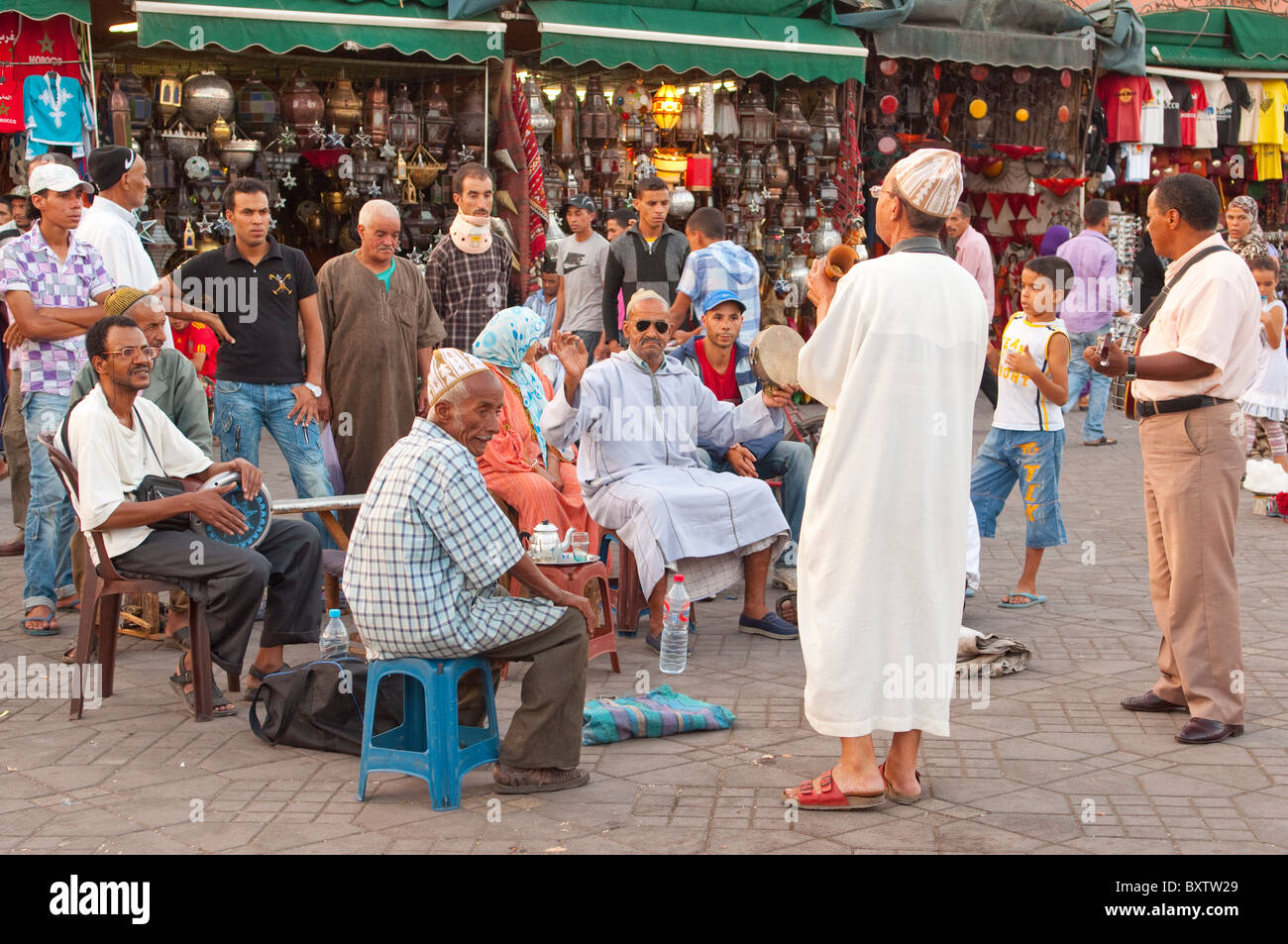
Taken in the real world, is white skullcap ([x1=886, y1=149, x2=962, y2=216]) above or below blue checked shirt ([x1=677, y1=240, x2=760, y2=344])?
above

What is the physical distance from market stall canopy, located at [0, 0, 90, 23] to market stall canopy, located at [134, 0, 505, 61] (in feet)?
1.09

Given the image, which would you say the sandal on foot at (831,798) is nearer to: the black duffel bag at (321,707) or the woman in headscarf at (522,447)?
the black duffel bag at (321,707)

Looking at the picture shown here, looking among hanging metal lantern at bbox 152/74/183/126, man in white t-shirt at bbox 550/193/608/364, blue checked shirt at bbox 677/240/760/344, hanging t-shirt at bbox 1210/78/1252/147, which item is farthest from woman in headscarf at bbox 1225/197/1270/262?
hanging t-shirt at bbox 1210/78/1252/147

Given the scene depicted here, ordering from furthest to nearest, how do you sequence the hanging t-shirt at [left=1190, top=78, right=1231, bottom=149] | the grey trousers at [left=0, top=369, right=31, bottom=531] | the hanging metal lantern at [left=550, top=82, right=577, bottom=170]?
the hanging t-shirt at [left=1190, top=78, right=1231, bottom=149] → the hanging metal lantern at [left=550, top=82, right=577, bottom=170] → the grey trousers at [left=0, top=369, right=31, bottom=531]

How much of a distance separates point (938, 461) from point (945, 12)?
1013cm

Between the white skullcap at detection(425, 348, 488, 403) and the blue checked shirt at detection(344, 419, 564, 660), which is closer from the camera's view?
the blue checked shirt at detection(344, 419, 564, 660)

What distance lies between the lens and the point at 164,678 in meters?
5.92

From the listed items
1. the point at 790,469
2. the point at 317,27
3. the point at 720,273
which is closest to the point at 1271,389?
the point at 720,273

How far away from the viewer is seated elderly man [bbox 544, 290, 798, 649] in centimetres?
632

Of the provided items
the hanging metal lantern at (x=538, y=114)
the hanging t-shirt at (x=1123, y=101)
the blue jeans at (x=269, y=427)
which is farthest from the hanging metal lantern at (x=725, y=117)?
the blue jeans at (x=269, y=427)

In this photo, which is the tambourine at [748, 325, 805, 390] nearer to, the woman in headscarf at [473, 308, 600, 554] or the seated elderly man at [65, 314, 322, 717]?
the woman in headscarf at [473, 308, 600, 554]

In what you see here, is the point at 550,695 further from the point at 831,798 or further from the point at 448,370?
the point at 448,370

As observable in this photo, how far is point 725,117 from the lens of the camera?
1237 centimetres

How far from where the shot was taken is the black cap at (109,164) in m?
6.87
